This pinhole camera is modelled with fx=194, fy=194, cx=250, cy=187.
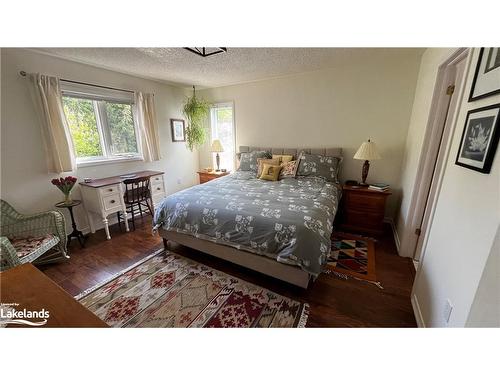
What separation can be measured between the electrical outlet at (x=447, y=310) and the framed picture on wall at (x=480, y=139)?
2.39 feet

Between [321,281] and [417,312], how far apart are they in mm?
694

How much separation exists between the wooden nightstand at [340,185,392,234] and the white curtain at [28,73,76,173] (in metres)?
3.71

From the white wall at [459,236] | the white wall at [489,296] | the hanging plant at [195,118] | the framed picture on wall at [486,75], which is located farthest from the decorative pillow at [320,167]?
the hanging plant at [195,118]

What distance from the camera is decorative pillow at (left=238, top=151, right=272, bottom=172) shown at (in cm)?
339

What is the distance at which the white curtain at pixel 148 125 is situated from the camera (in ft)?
10.7

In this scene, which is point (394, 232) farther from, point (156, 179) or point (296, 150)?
point (156, 179)

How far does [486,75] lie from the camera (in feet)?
3.18

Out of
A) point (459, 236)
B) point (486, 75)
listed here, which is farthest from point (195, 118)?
point (459, 236)
